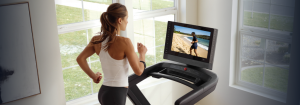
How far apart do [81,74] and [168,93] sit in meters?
1.31

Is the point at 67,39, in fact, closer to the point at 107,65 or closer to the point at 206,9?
the point at 107,65

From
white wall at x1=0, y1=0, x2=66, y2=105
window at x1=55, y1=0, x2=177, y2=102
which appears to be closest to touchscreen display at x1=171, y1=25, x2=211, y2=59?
window at x1=55, y1=0, x2=177, y2=102

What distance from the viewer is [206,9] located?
3.59 metres

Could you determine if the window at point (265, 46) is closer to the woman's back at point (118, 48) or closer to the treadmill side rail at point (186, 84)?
the treadmill side rail at point (186, 84)

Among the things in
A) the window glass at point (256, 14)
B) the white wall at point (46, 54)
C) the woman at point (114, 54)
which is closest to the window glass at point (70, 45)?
the white wall at point (46, 54)

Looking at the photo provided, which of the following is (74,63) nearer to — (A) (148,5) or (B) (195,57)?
(A) (148,5)

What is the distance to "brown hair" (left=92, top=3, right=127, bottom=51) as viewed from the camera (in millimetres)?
1948

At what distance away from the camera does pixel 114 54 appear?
6.49 feet

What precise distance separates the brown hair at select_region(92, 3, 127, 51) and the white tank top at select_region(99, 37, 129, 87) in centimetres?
5

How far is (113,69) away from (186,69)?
2.98 ft

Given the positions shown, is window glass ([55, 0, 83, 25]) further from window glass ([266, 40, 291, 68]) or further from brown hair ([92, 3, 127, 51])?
window glass ([266, 40, 291, 68])

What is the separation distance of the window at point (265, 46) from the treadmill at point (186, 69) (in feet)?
3.11

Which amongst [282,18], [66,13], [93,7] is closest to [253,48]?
[282,18]

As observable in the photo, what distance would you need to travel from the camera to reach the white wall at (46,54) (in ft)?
7.73
